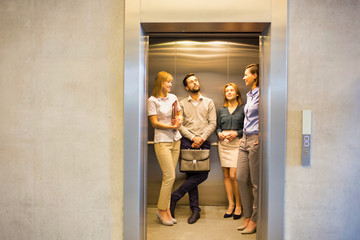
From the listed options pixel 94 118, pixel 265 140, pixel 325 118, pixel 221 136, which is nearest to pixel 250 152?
pixel 265 140

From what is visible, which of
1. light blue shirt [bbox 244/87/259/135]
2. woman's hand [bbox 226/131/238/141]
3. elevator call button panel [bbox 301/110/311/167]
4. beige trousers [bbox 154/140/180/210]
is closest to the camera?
elevator call button panel [bbox 301/110/311/167]

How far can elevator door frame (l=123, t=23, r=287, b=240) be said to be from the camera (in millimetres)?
2242

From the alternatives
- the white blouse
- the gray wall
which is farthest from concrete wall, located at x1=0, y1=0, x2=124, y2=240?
the white blouse

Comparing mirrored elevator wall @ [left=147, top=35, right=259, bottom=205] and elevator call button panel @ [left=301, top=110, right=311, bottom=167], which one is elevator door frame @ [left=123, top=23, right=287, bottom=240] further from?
mirrored elevator wall @ [left=147, top=35, right=259, bottom=205]

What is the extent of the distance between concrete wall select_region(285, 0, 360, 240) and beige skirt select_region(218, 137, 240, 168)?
4.59ft

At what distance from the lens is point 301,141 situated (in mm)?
2254

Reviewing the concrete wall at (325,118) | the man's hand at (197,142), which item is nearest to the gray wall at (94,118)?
the concrete wall at (325,118)

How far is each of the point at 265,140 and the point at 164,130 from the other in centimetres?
135

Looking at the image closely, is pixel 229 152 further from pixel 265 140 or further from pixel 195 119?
pixel 265 140

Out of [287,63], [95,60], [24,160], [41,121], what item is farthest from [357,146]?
[24,160]

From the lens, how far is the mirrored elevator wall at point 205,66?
13.4 ft

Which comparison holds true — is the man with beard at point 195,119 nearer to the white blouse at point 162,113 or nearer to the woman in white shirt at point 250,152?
the white blouse at point 162,113

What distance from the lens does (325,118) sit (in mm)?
2256

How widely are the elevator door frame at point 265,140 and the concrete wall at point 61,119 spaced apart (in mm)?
101
